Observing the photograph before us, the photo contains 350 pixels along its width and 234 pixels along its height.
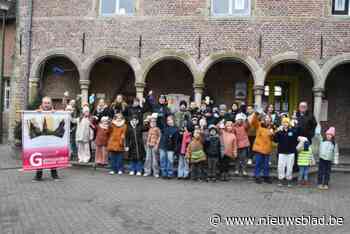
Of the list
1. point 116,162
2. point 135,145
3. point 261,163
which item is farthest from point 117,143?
point 261,163

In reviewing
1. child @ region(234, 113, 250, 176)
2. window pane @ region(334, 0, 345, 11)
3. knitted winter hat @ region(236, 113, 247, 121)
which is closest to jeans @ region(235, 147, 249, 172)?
child @ region(234, 113, 250, 176)

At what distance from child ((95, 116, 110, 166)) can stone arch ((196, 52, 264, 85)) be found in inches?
202

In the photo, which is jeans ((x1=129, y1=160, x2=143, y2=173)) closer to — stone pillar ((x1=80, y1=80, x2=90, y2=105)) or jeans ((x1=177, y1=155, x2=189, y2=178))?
jeans ((x1=177, y1=155, x2=189, y2=178))

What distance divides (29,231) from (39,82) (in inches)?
470

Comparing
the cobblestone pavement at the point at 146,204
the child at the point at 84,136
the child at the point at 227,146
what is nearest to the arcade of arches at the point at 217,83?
the child at the point at 84,136

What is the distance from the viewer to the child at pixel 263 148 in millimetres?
11148

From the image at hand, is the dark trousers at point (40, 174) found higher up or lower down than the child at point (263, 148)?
lower down

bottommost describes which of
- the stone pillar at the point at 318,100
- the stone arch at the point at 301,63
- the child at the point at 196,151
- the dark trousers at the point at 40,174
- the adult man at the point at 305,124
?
the dark trousers at the point at 40,174

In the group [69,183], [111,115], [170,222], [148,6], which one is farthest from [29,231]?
[148,6]

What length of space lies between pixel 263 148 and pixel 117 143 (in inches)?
157

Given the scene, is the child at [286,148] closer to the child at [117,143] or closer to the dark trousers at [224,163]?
the dark trousers at [224,163]

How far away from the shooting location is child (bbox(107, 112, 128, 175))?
1187 cm

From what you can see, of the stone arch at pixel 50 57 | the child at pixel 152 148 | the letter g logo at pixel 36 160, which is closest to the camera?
the letter g logo at pixel 36 160

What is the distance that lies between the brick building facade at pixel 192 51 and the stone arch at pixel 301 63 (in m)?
0.04
